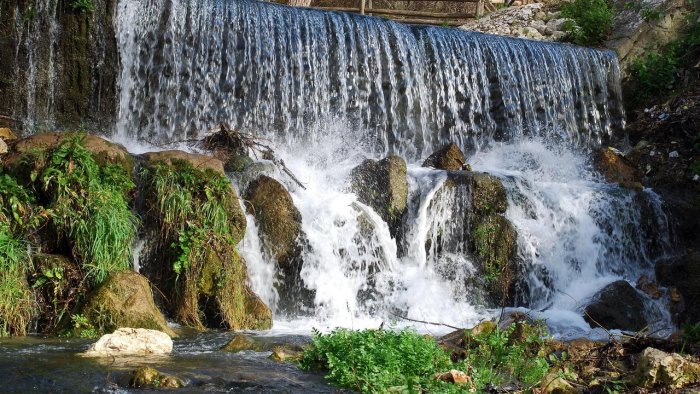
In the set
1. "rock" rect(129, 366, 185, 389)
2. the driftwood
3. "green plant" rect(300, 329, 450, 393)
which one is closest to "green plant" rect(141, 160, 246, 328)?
the driftwood

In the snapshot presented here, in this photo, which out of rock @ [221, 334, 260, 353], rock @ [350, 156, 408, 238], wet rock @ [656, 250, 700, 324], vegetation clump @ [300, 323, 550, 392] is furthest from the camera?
rock @ [350, 156, 408, 238]

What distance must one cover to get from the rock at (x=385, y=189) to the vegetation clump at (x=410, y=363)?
4305mm

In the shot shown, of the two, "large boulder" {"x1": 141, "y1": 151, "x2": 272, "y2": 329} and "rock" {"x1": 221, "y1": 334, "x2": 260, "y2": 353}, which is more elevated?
"large boulder" {"x1": 141, "y1": 151, "x2": 272, "y2": 329}

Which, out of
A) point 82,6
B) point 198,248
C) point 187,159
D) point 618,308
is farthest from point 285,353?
point 82,6

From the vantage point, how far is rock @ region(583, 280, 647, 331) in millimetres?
9234

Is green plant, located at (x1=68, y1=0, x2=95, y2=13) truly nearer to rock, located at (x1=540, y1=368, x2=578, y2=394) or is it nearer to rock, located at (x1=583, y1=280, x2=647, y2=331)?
rock, located at (x1=583, y1=280, x2=647, y2=331)

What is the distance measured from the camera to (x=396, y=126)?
13.1 m

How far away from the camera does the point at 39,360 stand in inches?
221

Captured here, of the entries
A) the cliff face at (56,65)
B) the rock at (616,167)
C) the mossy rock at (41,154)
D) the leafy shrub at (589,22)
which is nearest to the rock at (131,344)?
the mossy rock at (41,154)

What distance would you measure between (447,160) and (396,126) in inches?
65.5

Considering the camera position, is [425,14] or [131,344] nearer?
[131,344]

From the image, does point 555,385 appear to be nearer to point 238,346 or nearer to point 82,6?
point 238,346

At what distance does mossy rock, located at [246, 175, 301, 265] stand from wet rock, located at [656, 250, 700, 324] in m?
4.69

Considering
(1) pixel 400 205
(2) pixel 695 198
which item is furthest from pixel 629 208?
(1) pixel 400 205
